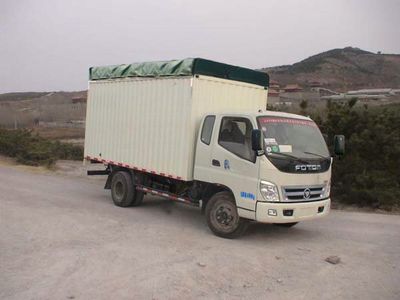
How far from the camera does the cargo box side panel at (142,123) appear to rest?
30.9 feet

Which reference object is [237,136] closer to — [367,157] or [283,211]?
[283,211]

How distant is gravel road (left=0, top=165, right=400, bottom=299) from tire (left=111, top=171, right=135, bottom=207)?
350 millimetres

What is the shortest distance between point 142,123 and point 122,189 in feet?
5.77

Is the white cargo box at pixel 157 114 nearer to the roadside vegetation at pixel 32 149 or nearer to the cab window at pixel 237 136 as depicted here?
the cab window at pixel 237 136

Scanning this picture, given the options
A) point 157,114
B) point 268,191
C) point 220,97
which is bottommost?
point 268,191

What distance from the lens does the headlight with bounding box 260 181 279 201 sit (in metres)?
7.86

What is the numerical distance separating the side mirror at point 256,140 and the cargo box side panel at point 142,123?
68.8 inches

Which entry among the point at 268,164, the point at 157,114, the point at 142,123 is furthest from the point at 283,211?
the point at 142,123

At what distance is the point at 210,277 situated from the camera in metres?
6.19

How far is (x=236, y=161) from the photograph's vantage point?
832 centimetres

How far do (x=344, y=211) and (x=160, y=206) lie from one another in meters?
4.66

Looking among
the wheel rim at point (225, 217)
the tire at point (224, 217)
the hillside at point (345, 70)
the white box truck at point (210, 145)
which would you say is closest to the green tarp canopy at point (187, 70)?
the white box truck at point (210, 145)

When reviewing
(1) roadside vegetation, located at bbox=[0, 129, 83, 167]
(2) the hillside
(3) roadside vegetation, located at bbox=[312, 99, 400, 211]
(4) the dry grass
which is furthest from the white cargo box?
(2) the hillside

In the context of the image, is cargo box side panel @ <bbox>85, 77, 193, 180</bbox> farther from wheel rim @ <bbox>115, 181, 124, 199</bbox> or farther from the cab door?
the cab door
